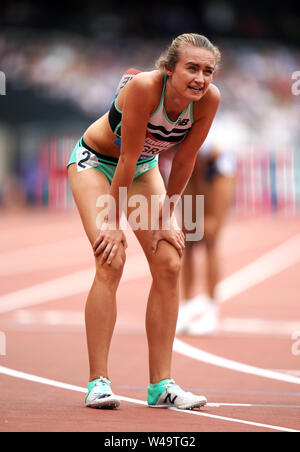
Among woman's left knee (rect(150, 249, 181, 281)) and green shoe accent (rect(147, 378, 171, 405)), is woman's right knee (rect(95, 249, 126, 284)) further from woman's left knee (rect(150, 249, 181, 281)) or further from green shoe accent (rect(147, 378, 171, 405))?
green shoe accent (rect(147, 378, 171, 405))

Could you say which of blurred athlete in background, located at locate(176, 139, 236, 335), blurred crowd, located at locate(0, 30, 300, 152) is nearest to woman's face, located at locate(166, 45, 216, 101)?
blurred athlete in background, located at locate(176, 139, 236, 335)

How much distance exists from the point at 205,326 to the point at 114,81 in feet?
75.6

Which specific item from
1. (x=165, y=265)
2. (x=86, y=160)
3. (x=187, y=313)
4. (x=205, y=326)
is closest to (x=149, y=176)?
(x=86, y=160)

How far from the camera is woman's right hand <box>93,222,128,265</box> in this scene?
4.43 m

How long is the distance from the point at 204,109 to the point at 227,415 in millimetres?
1679

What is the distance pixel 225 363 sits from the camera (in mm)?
6188

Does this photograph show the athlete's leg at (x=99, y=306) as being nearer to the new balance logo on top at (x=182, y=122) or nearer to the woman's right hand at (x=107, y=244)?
the woman's right hand at (x=107, y=244)

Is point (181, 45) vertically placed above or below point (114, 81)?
below

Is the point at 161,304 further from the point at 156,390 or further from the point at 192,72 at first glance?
the point at 192,72

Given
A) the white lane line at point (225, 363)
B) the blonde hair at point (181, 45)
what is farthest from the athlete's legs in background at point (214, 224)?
the blonde hair at point (181, 45)

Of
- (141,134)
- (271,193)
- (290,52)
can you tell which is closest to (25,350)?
(141,134)

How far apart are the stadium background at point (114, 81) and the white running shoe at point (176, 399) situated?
24.2 metres

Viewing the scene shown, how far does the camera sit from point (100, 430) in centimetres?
370

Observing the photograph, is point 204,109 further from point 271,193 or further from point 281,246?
point 271,193
